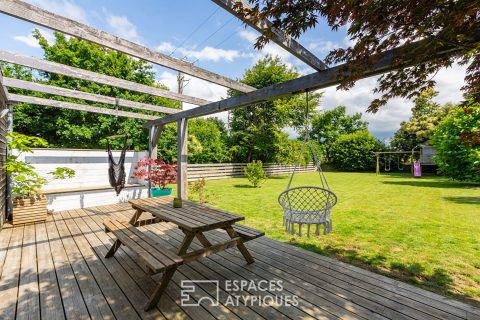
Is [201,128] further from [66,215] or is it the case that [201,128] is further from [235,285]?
[235,285]

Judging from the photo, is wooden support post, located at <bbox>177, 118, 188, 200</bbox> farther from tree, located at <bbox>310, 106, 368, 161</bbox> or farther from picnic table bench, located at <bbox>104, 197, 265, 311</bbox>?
tree, located at <bbox>310, 106, 368, 161</bbox>

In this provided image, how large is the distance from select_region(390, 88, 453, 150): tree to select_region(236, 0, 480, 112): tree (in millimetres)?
16714

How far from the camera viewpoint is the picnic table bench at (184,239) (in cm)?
189

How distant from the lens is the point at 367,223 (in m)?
4.28

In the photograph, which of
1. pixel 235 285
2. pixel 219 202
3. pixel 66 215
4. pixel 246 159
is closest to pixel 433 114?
pixel 246 159

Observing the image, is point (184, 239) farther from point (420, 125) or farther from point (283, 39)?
point (420, 125)

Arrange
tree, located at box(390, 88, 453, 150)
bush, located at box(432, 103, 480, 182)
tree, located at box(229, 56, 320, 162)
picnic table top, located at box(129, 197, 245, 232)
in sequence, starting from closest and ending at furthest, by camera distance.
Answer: picnic table top, located at box(129, 197, 245, 232) < bush, located at box(432, 103, 480, 182) < tree, located at box(229, 56, 320, 162) < tree, located at box(390, 88, 453, 150)

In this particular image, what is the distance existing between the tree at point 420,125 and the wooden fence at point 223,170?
9.84 metres

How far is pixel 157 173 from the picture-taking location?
6367 mm

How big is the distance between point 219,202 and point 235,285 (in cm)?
400

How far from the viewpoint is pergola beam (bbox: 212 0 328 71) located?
1.79 metres

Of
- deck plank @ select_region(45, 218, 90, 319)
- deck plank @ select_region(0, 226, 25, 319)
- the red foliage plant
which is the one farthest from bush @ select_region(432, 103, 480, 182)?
deck plank @ select_region(0, 226, 25, 319)

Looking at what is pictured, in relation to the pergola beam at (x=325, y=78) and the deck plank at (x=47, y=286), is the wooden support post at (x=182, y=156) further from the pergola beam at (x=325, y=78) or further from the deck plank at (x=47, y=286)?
the deck plank at (x=47, y=286)

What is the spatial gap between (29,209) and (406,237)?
Result: 21.6 ft
